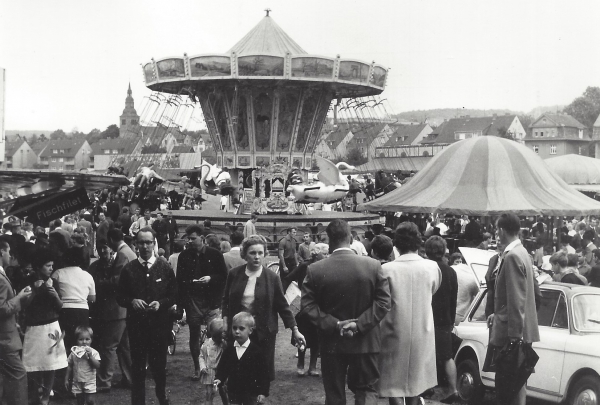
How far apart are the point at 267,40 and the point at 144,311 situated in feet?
71.6

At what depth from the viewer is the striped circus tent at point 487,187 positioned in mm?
12966

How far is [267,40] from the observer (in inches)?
1078

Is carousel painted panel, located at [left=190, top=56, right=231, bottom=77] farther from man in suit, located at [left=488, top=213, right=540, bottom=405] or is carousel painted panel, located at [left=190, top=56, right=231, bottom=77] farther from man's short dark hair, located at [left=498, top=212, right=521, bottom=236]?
man in suit, located at [left=488, top=213, right=540, bottom=405]

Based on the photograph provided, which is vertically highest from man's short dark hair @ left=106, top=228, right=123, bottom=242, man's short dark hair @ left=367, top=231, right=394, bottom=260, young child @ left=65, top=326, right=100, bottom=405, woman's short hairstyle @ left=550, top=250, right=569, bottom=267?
man's short dark hair @ left=367, top=231, right=394, bottom=260

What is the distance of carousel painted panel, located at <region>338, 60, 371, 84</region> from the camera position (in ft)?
76.6

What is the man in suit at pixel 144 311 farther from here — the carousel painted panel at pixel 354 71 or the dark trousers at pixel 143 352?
the carousel painted panel at pixel 354 71

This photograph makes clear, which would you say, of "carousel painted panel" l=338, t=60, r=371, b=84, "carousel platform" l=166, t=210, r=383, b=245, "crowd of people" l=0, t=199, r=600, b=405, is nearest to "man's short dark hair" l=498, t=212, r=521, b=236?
"crowd of people" l=0, t=199, r=600, b=405

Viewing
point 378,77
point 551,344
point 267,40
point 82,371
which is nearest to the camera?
point 551,344

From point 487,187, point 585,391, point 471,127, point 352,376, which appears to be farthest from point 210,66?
point 471,127

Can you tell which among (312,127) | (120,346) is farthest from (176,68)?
(120,346)

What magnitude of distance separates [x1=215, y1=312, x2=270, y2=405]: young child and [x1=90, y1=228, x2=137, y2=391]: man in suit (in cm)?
237

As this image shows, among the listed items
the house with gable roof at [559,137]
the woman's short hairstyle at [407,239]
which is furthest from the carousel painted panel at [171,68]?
the house with gable roof at [559,137]

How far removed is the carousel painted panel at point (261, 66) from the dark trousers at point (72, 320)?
1602 cm

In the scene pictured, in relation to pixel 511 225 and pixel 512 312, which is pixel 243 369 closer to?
pixel 512 312
